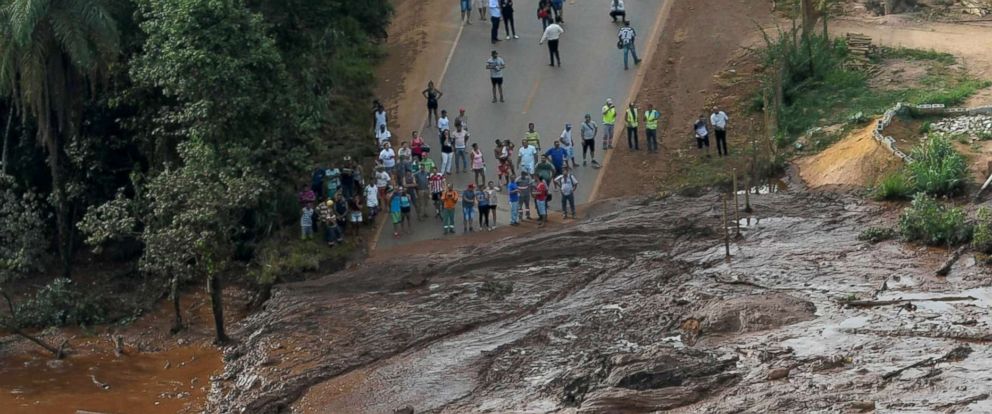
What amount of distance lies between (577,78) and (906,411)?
19411 mm

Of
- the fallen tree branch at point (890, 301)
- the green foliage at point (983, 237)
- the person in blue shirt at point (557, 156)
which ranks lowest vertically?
the fallen tree branch at point (890, 301)

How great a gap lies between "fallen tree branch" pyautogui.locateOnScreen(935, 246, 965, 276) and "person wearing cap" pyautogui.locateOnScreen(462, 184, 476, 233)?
34.7 feet

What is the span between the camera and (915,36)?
1825 inches

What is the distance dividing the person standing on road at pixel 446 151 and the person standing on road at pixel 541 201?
10.2ft

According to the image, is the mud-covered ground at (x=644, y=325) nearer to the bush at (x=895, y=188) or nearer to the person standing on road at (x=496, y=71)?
the bush at (x=895, y=188)

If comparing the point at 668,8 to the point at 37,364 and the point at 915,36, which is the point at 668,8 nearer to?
the point at 915,36

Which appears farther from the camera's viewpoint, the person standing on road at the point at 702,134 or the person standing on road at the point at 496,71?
the person standing on road at the point at 496,71

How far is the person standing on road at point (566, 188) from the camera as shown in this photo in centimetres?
3856

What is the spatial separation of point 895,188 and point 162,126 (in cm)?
1622

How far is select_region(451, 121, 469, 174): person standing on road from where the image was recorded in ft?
135

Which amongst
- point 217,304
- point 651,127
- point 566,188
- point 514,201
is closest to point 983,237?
point 566,188

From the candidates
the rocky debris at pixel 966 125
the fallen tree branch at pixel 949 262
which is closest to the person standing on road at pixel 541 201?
the rocky debris at pixel 966 125

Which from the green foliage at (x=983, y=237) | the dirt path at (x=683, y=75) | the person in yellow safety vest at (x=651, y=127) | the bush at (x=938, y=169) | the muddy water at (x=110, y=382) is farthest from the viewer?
the person in yellow safety vest at (x=651, y=127)

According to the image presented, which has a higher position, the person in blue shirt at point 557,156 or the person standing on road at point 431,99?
the person standing on road at point 431,99
